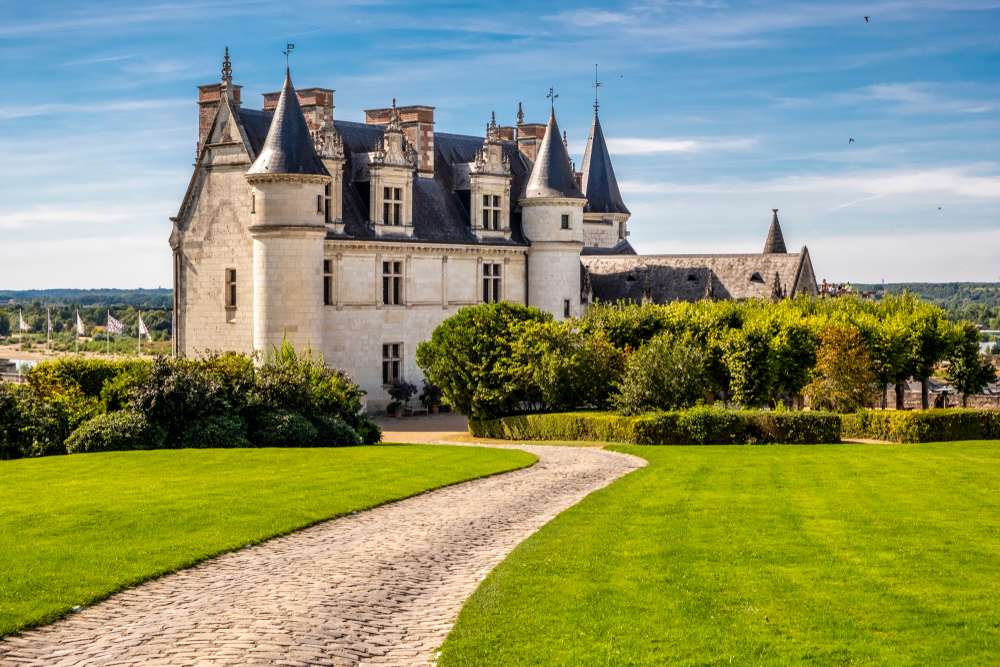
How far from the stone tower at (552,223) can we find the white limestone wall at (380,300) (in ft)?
5.67

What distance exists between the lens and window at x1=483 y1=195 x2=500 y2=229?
160 feet

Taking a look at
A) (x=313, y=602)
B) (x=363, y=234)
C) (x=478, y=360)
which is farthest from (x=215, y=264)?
(x=313, y=602)

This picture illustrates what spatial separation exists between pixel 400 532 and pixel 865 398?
26.3m

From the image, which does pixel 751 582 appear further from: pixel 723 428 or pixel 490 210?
pixel 490 210

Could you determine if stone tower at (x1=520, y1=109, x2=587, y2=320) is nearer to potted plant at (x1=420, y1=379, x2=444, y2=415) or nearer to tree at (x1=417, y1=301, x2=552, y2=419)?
potted plant at (x1=420, y1=379, x2=444, y2=415)

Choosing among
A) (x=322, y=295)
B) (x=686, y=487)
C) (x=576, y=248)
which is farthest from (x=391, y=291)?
(x=686, y=487)

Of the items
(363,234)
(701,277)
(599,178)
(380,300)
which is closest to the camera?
(363,234)

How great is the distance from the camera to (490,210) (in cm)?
4866

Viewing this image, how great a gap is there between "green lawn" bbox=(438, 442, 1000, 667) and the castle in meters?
22.7

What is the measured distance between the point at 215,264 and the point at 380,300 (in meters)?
6.62

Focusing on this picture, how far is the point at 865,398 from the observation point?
38219mm

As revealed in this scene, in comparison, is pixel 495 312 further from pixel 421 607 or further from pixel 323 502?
pixel 421 607

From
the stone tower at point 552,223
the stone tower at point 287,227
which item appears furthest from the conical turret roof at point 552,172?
the stone tower at point 287,227

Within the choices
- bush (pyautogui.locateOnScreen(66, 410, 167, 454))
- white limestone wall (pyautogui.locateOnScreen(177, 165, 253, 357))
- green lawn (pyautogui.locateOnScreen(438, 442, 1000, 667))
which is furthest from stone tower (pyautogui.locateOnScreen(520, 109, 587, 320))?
green lawn (pyautogui.locateOnScreen(438, 442, 1000, 667))
